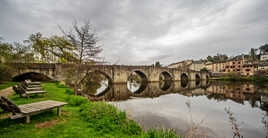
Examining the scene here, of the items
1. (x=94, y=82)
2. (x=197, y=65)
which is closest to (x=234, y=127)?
(x=94, y=82)

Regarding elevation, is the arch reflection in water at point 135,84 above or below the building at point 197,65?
below

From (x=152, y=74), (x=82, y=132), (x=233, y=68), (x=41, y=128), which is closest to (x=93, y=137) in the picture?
(x=82, y=132)

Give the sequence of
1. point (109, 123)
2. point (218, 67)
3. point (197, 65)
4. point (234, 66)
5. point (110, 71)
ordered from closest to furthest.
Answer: point (109, 123) → point (110, 71) → point (234, 66) → point (218, 67) → point (197, 65)

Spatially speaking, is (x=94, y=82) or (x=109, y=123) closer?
(x=109, y=123)

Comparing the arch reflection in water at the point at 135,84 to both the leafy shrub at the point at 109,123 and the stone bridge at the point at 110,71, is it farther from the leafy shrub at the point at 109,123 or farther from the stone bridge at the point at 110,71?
the leafy shrub at the point at 109,123

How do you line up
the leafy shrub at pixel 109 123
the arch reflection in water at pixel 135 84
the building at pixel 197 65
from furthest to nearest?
the building at pixel 197 65 → the arch reflection in water at pixel 135 84 → the leafy shrub at pixel 109 123

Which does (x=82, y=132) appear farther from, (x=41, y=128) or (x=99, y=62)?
(x=99, y=62)

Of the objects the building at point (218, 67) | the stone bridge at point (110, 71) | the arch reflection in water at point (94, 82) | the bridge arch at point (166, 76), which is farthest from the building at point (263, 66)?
the arch reflection in water at point (94, 82)

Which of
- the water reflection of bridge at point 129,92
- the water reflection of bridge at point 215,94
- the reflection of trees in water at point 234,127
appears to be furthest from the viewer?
the water reflection of bridge at point 129,92

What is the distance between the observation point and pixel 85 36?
9188 millimetres

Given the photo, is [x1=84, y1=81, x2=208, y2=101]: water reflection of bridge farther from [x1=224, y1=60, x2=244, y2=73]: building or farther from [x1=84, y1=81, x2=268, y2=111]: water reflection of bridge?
[x1=224, y1=60, x2=244, y2=73]: building

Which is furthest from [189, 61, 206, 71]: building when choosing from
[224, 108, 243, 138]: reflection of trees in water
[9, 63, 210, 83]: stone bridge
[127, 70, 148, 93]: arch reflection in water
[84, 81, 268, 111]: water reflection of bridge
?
[224, 108, 243, 138]: reflection of trees in water

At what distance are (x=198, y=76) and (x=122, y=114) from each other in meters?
60.4

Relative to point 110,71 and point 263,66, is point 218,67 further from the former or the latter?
point 110,71
